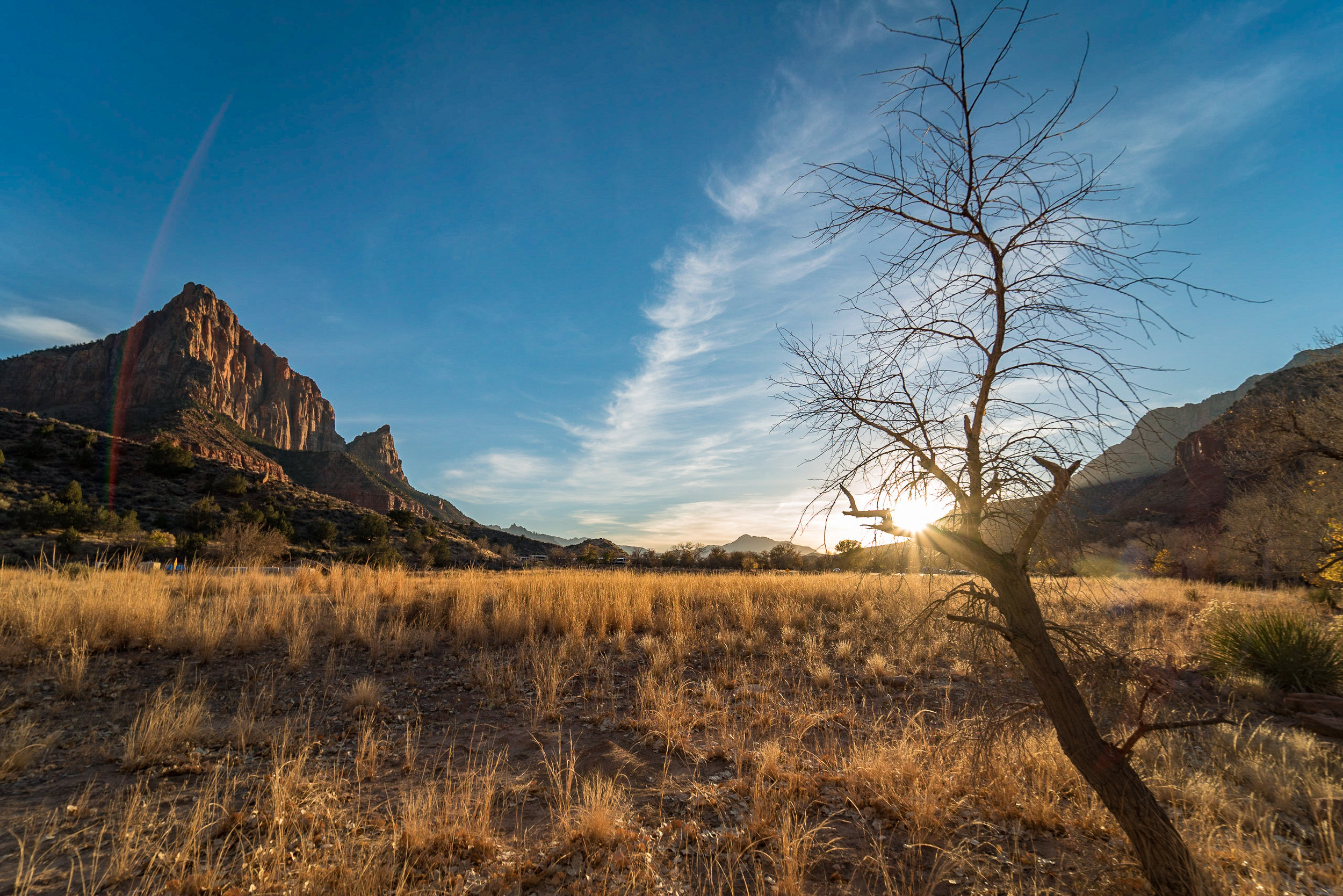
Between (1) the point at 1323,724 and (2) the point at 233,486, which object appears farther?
(2) the point at 233,486

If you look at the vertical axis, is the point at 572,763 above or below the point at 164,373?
below

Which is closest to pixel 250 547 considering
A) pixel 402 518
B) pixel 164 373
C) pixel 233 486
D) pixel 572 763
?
pixel 572 763

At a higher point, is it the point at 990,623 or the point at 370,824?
the point at 990,623

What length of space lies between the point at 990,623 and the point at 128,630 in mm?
10030

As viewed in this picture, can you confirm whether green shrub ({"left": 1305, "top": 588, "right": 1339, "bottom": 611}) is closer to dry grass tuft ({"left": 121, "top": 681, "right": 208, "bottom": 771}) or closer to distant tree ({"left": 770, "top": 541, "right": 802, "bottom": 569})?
dry grass tuft ({"left": 121, "top": 681, "right": 208, "bottom": 771})

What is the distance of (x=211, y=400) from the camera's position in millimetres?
86375

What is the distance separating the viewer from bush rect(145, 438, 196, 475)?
120 feet

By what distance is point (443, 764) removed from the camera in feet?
14.3

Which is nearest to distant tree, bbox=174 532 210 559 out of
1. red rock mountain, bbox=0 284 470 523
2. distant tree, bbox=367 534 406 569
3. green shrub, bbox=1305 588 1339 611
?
distant tree, bbox=367 534 406 569

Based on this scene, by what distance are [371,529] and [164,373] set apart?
9706 cm

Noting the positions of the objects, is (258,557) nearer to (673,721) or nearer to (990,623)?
(673,721)

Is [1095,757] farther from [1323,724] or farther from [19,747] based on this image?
[19,747]

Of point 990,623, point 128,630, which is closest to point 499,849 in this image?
point 990,623

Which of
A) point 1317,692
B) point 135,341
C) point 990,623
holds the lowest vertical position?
point 1317,692
